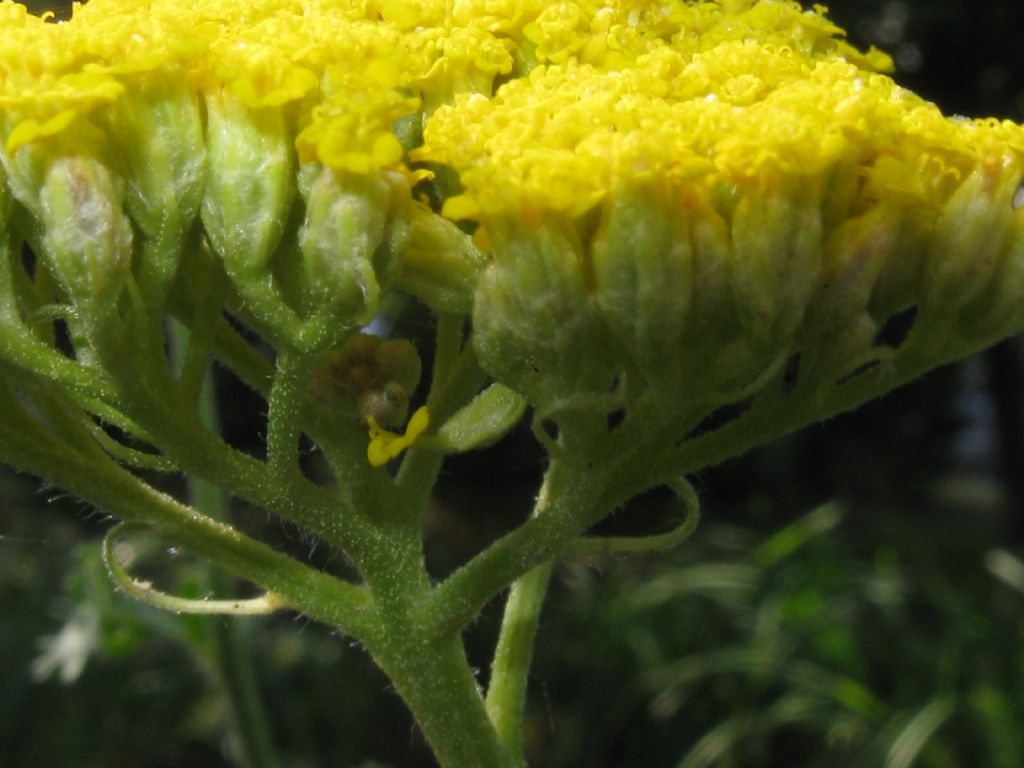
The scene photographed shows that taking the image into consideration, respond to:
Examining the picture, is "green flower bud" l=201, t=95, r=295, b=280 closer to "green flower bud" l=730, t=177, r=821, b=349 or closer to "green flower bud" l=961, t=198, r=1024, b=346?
"green flower bud" l=730, t=177, r=821, b=349

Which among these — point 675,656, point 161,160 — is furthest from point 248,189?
point 675,656

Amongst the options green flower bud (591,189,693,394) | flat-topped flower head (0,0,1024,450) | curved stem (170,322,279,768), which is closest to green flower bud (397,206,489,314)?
flat-topped flower head (0,0,1024,450)

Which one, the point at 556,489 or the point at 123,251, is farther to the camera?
the point at 556,489

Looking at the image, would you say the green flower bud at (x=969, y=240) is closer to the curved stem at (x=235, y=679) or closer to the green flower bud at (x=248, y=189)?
the green flower bud at (x=248, y=189)

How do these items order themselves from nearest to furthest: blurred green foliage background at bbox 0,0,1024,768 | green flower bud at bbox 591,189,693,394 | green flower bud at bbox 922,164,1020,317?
1. green flower bud at bbox 591,189,693,394
2. green flower bud at bbox 922,164,1020,317
3. blurred green foliage background at bbox 0,0,1024,768

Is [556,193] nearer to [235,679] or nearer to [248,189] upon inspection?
[248,189]

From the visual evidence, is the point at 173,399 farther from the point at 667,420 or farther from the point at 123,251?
the point at 667,420

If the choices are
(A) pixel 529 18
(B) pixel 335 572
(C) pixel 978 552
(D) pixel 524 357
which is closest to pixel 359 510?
(D) pixel 524 357
